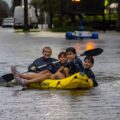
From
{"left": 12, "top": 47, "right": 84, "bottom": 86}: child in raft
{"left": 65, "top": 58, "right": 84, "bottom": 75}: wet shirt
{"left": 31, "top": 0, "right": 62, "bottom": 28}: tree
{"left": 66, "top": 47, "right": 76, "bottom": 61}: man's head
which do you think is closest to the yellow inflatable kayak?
{"left": 12, "top": 47, "right": 84, "bottom": 86}: child in raft

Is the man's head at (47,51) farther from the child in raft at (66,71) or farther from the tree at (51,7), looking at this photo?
the tree at (51,7)

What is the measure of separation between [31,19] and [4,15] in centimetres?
6305

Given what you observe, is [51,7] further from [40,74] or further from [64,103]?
[64,103]

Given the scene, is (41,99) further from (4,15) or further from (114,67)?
(4,15)

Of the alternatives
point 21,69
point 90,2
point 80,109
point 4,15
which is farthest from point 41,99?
point 4,15

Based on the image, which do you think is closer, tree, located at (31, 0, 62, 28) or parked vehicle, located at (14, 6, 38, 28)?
tree, located at (31, 0, 62, 28)

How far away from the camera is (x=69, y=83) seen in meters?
13.6

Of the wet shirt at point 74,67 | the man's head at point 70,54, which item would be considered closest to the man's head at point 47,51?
the man's head at point 70,54

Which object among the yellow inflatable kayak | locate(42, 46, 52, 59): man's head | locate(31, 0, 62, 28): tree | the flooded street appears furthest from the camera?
locate(31, 0, 62, 28): tree

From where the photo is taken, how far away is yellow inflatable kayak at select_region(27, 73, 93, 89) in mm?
13508

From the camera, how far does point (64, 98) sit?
12266 mm

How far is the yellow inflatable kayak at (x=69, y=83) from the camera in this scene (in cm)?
1351

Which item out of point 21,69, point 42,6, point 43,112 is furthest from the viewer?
point 42,6

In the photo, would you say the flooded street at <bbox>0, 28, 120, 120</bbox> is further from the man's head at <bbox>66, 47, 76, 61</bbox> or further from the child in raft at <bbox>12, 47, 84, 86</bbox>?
the man's head at <bbox>66, 47, 76, 61</bbox>
